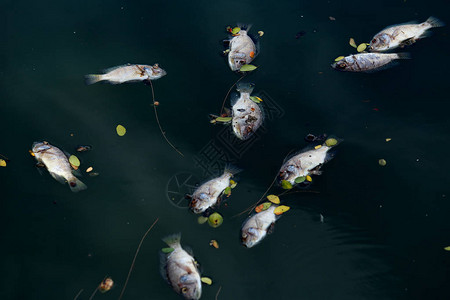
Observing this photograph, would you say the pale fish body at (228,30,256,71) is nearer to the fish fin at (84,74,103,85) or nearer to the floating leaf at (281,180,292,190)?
the floating leaf at (281,180,292,190)

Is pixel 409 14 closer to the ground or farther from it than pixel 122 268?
farther from it

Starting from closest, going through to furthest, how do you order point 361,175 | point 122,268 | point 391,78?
point 122,268, point 361,175, point 391,78

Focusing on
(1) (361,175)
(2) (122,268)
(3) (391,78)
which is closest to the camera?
(2) (122,268)

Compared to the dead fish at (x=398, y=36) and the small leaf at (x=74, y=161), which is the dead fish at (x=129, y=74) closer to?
the small leaf at (x=74, y=161)

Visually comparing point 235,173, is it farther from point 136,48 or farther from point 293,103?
point 136,48

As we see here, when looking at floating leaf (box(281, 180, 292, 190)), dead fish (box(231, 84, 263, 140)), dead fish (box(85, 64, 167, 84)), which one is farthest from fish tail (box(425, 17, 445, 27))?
Answer: dead fish (box(85, 64, 167, 84))

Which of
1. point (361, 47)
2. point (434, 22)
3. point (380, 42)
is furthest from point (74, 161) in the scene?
point (434, 22)

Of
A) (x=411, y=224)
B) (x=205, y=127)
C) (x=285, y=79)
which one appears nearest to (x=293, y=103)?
(x=285, y=79)
